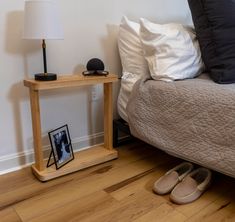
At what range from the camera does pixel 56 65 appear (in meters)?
1.67

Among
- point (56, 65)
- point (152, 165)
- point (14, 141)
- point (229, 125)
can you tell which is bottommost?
point (152, 165)

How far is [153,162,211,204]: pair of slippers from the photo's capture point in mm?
1352

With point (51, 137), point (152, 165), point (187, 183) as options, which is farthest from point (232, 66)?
point (51, 137)

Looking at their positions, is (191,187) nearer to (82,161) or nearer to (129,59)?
(82,161)

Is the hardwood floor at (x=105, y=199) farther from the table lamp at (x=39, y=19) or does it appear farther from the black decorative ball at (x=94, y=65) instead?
the table lamp at (x=39, y=19)

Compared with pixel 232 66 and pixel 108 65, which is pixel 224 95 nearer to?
pixel 232 66

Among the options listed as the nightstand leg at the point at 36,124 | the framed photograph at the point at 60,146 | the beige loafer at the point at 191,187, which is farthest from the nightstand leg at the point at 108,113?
the beige loafer at the point at 191,187

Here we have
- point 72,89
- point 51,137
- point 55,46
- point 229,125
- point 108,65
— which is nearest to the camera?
point 229,125

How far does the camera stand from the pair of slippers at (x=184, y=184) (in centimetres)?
135

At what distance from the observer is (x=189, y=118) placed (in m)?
1.38

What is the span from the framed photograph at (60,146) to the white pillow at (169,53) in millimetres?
642

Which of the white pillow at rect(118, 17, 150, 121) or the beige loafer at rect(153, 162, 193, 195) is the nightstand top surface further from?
the beige loafer at rect(153, 162, 193, 195)

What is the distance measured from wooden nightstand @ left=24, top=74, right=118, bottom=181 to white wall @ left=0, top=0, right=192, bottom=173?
0.42 feet

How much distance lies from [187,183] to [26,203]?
32.2 inches
